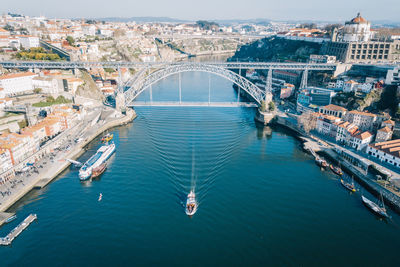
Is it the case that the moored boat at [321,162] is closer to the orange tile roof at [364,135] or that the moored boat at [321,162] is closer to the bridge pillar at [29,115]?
the orange tile roof at [364,135]

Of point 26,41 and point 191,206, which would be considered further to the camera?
point 26,41

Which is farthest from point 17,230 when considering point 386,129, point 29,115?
point 386,129

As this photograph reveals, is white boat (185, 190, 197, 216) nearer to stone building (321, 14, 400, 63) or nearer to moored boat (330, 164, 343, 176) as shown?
moored boat (330, 164, 343, 176)

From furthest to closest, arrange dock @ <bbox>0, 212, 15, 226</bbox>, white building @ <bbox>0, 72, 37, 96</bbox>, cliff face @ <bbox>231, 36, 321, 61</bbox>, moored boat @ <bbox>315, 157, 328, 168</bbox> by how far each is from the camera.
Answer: cliff face @ <bbox>231, 36, 321, 61</bbox>, white building @ <bbox>0, 72, 37, 96</bbox>, moored boat @ <bbox>315, 157, 328, 168</bbox>, dock @ <bbox>0, 212, 15, 226</bbox>

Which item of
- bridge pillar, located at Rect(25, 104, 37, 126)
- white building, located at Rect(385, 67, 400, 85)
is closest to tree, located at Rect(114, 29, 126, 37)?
bridge pillar, located at Rect(25, 104, 37, 126)

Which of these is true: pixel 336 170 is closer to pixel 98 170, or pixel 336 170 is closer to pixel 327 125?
pixel 327 125

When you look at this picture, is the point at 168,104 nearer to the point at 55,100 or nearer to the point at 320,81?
the point at 55,100
